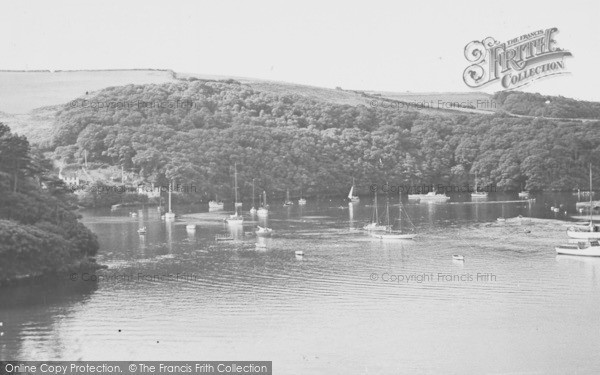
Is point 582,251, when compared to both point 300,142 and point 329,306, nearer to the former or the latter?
point 329,306

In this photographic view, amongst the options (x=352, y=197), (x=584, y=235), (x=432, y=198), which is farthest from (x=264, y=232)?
(x=432, y=198)

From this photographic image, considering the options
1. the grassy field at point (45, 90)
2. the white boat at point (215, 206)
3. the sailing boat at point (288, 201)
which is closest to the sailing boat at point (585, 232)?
the white boat at point (215, 206)

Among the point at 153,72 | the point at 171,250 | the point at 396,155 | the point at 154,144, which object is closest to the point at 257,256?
the point at 171,250

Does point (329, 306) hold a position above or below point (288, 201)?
below

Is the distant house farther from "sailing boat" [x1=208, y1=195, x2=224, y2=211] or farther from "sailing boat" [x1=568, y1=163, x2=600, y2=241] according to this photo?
"sailing boat" [x1=568, y1=163, x2=600, y2=241]

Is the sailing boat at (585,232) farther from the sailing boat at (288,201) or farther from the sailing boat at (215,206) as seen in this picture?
the sailing boat at (288,201)

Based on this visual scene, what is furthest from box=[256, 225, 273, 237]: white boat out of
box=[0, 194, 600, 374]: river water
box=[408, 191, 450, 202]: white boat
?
box=[408, 191, 450, 202]: white boat
